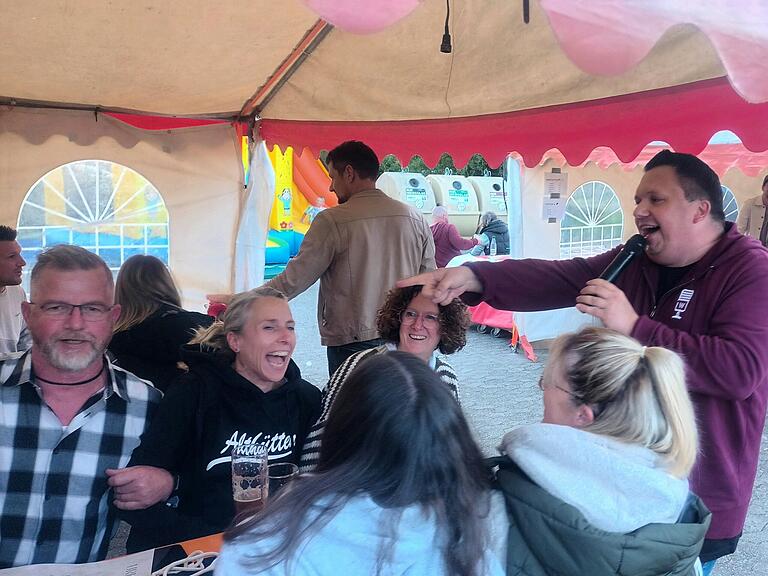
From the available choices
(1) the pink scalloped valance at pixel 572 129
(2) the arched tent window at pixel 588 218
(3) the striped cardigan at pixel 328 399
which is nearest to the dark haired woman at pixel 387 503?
(3) the striped cardigan at pixel 328 399

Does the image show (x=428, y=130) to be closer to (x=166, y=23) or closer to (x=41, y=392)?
(x=166, y=23)

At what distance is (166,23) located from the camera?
315 centimetres

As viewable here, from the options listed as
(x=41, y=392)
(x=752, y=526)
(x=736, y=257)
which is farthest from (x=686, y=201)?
(x=752, y=526)

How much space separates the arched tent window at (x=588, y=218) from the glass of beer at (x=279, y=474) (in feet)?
20.7

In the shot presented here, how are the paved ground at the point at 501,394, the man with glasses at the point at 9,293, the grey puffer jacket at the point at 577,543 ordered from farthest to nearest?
1. the man with glasses at the point at 9,293
2. the paved ground at the point at 501,394
3. the grey puffer jacket at the point at 577,543

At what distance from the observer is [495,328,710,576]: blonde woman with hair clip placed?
1.04m

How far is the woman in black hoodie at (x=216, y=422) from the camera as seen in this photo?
78.2 inches

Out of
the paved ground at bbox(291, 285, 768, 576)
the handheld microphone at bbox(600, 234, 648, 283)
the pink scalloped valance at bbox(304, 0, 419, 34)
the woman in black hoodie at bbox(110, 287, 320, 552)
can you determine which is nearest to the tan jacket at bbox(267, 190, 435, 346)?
the paved ground at bbox(291, 285, 768, 576)

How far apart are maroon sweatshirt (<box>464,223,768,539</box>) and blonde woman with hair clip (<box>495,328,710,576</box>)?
45 centimetres

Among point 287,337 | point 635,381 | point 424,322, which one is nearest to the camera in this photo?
point 635,381

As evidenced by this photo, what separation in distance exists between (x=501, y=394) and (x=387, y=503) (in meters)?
5.53

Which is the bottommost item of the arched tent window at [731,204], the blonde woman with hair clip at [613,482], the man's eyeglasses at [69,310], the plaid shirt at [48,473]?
the plaid shirt at [48,473]

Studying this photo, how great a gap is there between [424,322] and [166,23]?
6.68 ft

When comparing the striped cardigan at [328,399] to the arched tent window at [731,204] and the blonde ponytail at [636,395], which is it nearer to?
the blonde ponytail at [636,395]
